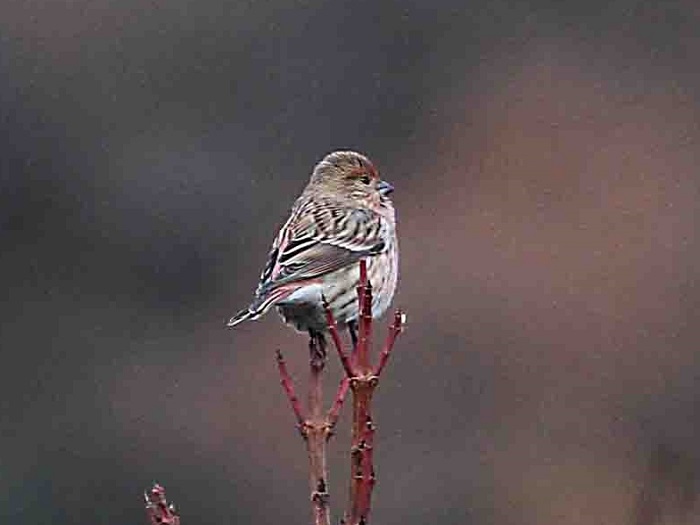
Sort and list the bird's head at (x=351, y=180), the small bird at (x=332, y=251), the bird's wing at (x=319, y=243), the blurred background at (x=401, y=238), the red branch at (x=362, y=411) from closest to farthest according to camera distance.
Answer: the red branch at (x=362, y=411) → the small bird at (x=332, y=251) → the bird's wing at (x=319, y=243) → the bird's head at (x=351, y=180) → the blurred background at (x=401, y=238)

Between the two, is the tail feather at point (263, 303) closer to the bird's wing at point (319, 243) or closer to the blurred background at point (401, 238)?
the bird's wing at point (319, 243)

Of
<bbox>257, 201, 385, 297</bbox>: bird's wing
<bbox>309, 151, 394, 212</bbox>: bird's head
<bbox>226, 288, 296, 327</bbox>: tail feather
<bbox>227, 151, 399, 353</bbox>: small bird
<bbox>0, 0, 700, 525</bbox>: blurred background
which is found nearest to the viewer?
<bbox>226, 288, 296, 327</bbox>: tail feather

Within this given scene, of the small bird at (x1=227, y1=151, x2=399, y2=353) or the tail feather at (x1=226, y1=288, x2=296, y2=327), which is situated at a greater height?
the small bird at (x1=227, y1=151, x2=399, y2=353)

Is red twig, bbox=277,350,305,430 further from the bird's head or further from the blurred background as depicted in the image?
the blurred background

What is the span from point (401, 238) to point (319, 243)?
207 inches

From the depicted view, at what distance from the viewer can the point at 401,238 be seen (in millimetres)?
9258

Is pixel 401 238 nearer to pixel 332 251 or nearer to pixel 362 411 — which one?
pixel 332 251

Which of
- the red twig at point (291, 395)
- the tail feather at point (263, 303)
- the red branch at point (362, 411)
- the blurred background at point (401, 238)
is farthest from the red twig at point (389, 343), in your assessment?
the blurred background at point (401, 238)

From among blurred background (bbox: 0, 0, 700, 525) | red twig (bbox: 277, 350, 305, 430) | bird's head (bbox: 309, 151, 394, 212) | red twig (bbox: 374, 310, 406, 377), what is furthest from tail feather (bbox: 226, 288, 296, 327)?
blurred background (bbox: 0, 0, 700, 525)

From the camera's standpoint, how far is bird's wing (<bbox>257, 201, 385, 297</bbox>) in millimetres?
3746

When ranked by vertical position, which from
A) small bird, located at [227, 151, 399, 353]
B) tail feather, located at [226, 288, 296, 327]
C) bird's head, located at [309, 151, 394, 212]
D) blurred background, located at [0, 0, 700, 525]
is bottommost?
tail feather, located at [226, 288, 296, 327]

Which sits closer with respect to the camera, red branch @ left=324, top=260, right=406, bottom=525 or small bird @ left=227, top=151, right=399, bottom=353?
red branch @ left=324, top=260, right=406, bottom=525

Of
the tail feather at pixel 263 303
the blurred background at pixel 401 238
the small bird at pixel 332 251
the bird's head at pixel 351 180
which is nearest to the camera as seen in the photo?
the tail feather at pixel 263 303

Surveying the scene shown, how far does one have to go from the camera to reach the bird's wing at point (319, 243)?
3746mm
